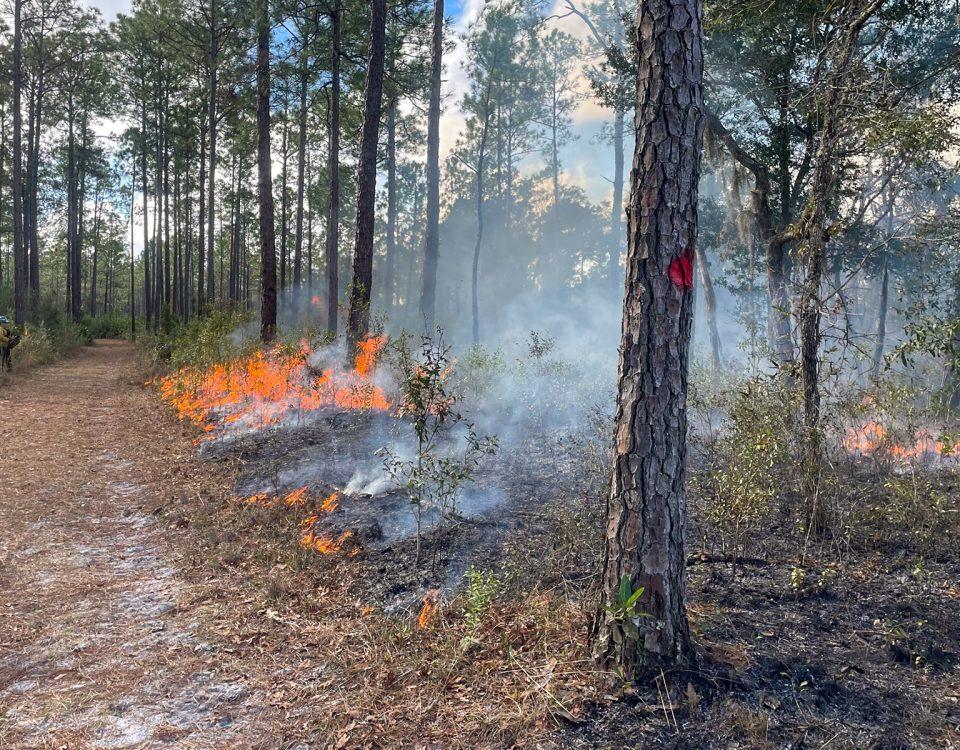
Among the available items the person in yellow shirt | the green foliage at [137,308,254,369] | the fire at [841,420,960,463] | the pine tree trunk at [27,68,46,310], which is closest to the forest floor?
the fire at [841,420,960,463]

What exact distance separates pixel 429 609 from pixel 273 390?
21.6 feet

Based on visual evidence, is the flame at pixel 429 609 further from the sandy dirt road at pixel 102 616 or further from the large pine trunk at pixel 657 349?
the large pine trunk at pixel 657 349

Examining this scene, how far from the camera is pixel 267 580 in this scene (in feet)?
14.8

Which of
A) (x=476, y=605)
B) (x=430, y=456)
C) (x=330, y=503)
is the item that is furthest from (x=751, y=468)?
(x=330, y=503)

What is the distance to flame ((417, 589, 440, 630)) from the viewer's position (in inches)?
144

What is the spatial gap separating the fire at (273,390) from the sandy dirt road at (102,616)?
1280mm

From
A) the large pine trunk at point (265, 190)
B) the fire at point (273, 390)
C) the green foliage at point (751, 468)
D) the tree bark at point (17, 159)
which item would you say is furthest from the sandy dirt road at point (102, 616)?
the tree bark at point (17, 159)

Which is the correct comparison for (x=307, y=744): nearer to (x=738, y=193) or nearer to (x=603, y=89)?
(x=738, y=193)

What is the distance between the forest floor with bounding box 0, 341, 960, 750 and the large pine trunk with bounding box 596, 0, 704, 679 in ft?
0.88

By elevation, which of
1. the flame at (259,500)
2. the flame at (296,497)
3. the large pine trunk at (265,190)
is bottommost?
the flame at (259,500)

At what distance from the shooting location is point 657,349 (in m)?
2.88

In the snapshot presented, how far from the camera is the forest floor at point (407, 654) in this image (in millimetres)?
2678

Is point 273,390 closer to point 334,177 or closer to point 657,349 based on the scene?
point 657,349

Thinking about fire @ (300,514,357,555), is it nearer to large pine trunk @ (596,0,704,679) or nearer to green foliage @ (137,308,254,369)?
large pine trunk @ (596,0,704,679)
